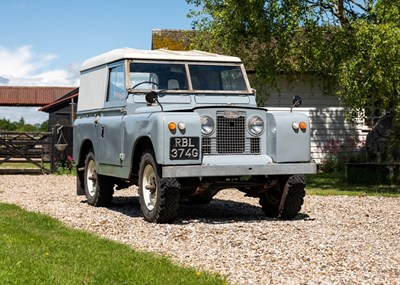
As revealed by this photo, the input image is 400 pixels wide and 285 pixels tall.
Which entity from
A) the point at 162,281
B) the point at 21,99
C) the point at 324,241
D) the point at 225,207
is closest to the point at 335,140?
the point at 225,207

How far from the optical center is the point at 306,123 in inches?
448

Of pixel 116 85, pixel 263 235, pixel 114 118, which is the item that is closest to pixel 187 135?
pixel 263 235

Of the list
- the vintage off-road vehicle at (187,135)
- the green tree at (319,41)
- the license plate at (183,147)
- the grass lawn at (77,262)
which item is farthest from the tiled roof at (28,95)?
the grass lawn at (77,262)

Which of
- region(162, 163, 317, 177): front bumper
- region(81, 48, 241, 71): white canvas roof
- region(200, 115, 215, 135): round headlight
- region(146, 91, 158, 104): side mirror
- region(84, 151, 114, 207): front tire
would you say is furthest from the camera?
region(84, 151, 114, 207): front tire

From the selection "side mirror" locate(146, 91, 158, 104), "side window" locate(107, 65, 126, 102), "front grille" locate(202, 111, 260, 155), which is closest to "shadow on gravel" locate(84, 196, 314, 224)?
"front grille" locate(202, 111, 260, 155)

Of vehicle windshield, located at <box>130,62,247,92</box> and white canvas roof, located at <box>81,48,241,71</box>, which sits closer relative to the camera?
vehicle windshield, located at <box>130,62,247,92</box>

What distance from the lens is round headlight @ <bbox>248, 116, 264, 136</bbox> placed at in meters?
11.2

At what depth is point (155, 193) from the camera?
11.0m

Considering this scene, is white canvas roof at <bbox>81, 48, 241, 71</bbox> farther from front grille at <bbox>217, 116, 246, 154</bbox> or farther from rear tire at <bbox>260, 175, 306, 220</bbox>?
rear tire at <bbox>260, 175, 306, 220</bbox>

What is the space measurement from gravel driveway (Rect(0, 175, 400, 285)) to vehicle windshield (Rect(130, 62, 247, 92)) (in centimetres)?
195

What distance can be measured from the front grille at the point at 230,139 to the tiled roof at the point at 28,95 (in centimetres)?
4181

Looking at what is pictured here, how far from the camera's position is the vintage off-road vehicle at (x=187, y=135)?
10602mm

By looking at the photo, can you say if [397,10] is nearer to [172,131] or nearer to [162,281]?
[172,131]

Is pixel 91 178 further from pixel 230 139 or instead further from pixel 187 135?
pixel 187 135
